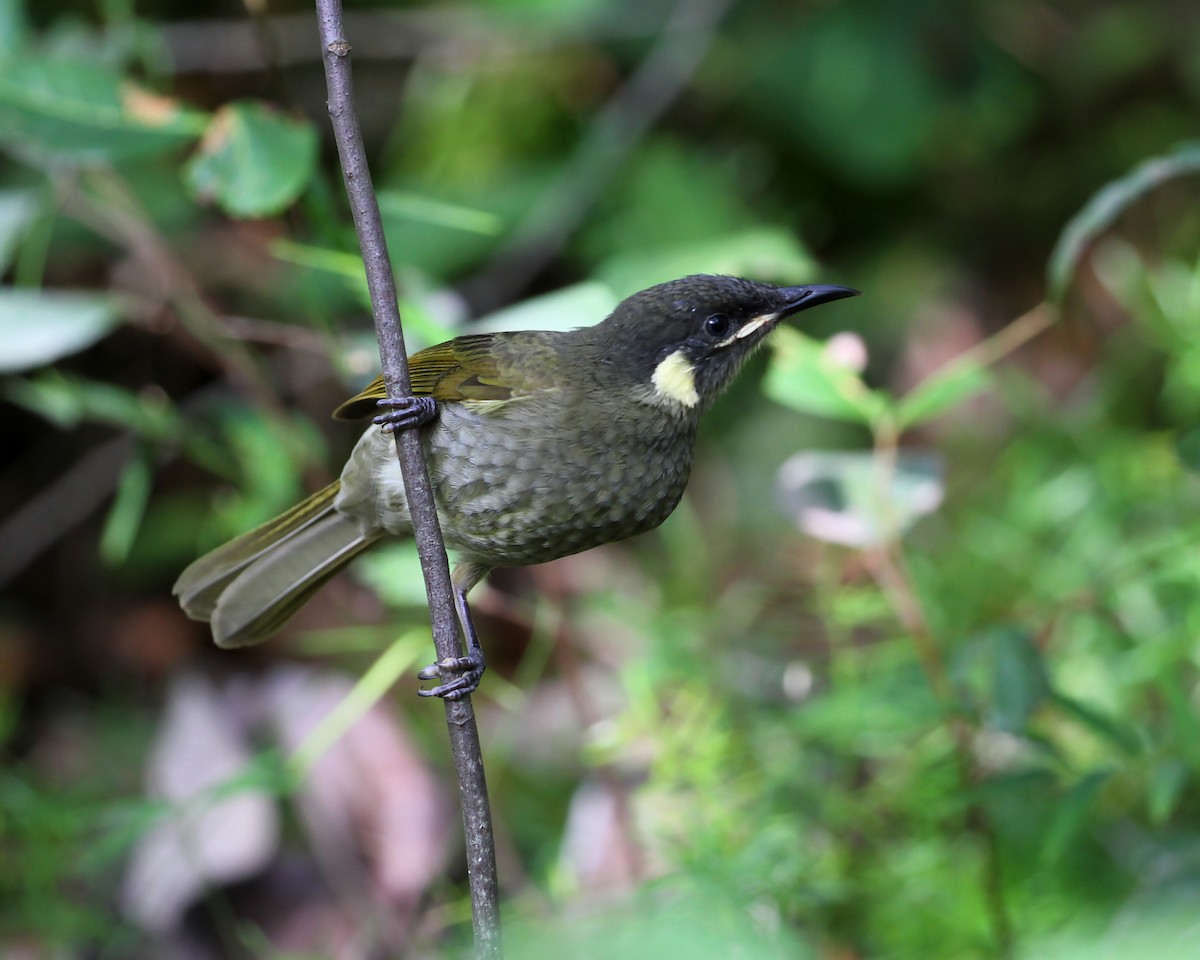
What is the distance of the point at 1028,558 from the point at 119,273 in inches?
134

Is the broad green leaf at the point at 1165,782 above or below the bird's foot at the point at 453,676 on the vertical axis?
below

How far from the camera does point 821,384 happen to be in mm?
2936

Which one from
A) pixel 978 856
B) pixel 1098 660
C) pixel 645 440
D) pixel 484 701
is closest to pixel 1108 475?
pixel 1098 660

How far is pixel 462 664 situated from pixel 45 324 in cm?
192

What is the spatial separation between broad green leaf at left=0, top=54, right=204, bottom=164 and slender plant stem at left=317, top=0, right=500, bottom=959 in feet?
3.33

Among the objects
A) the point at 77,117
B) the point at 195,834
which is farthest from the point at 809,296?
the point at 195,834

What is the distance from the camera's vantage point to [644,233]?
478cm

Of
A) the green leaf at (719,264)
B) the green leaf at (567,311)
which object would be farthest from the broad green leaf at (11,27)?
the green leaf at (719,264)

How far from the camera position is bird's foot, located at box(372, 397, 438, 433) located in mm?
2219

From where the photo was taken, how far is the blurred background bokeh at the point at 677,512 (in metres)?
2.98

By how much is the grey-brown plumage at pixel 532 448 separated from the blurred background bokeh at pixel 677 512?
0.19 metres

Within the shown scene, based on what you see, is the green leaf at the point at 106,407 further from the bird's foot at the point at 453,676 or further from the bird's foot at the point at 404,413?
the bird's foot at the point at 453,676

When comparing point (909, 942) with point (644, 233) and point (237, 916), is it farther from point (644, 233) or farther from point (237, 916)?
point (644, 233)

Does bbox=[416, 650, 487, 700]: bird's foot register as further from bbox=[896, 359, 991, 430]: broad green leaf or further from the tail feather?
bbox=[896, 359, 991, 430]: broad green leaf
